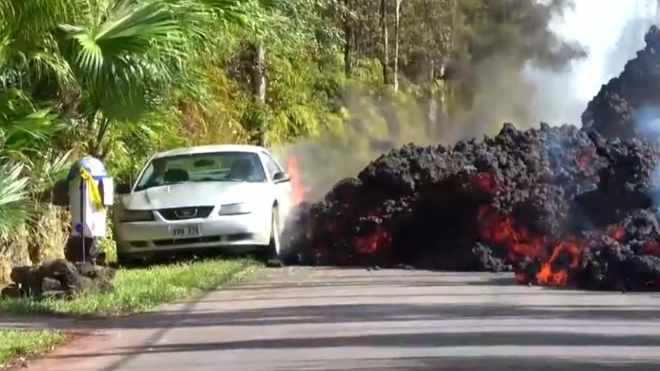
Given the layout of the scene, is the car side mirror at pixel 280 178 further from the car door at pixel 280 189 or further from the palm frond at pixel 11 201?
the palm frond at pixel 11 201

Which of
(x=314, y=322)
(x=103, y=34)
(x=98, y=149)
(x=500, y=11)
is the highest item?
(x=500, y=11)

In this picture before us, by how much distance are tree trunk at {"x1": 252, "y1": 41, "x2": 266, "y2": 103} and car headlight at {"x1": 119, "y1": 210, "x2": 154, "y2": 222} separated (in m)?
12.5

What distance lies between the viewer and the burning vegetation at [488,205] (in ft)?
54.9

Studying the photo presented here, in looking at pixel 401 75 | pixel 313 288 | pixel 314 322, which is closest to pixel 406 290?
pixel 313 288

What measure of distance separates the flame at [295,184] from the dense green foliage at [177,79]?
5.56 feet

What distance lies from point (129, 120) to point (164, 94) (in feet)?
1.61

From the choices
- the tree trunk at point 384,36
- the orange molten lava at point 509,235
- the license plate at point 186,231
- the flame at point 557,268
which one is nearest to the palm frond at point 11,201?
the license plate at point 186,231

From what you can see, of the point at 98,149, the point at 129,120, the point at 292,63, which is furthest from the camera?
the point at 292,63

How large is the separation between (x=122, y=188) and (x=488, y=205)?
487 centimetres

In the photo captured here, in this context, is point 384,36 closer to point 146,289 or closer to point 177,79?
point 177,79

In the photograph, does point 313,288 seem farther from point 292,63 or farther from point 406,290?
point 292,63

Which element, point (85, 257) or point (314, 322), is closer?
point (314, 322)

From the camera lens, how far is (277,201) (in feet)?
58.1

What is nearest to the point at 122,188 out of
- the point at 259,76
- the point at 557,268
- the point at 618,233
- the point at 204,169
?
the point at 204,169
